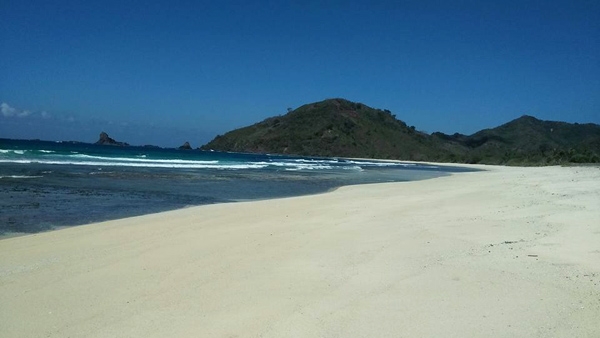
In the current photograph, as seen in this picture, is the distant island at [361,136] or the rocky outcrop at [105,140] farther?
the rocky outcrop at [105,140]

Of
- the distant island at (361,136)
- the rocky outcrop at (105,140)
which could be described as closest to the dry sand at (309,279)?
the distant island at (361,136)

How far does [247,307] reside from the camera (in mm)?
4129

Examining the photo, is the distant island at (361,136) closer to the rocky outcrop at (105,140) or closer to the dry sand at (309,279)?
the rocky outcrop at (105,140)

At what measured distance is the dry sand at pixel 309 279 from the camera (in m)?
3.75

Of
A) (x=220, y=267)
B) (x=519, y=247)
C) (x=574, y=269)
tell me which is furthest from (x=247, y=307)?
(x=519, y=247)

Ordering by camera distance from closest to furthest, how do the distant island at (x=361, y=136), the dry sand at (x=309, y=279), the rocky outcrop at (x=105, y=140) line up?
the dry sand at (x=309, y=279), the distant island at (x=361, y=136), the rocky outcrop at (x=105, y=140)

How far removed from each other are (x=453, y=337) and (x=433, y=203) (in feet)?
29.9

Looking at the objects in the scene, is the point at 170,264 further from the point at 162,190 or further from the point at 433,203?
the point at 162,190

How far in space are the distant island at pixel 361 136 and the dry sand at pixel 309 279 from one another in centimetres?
9223

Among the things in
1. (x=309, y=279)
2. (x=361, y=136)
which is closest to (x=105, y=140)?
(x=361, y=136)

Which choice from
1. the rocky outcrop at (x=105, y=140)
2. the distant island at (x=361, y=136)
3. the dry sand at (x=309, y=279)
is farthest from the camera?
the rocky outcrop at (x=105, y=140)

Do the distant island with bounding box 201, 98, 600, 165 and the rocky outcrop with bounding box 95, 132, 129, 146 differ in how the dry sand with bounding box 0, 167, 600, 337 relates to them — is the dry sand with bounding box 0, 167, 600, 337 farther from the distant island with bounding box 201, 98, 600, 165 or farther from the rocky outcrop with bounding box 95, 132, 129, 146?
the rocky outcrop with bounding box 95, 132, 129, 146

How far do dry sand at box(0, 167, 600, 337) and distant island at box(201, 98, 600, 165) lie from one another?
303 feet

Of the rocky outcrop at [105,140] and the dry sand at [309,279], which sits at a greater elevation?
the rocky outcrop at [105,140]
